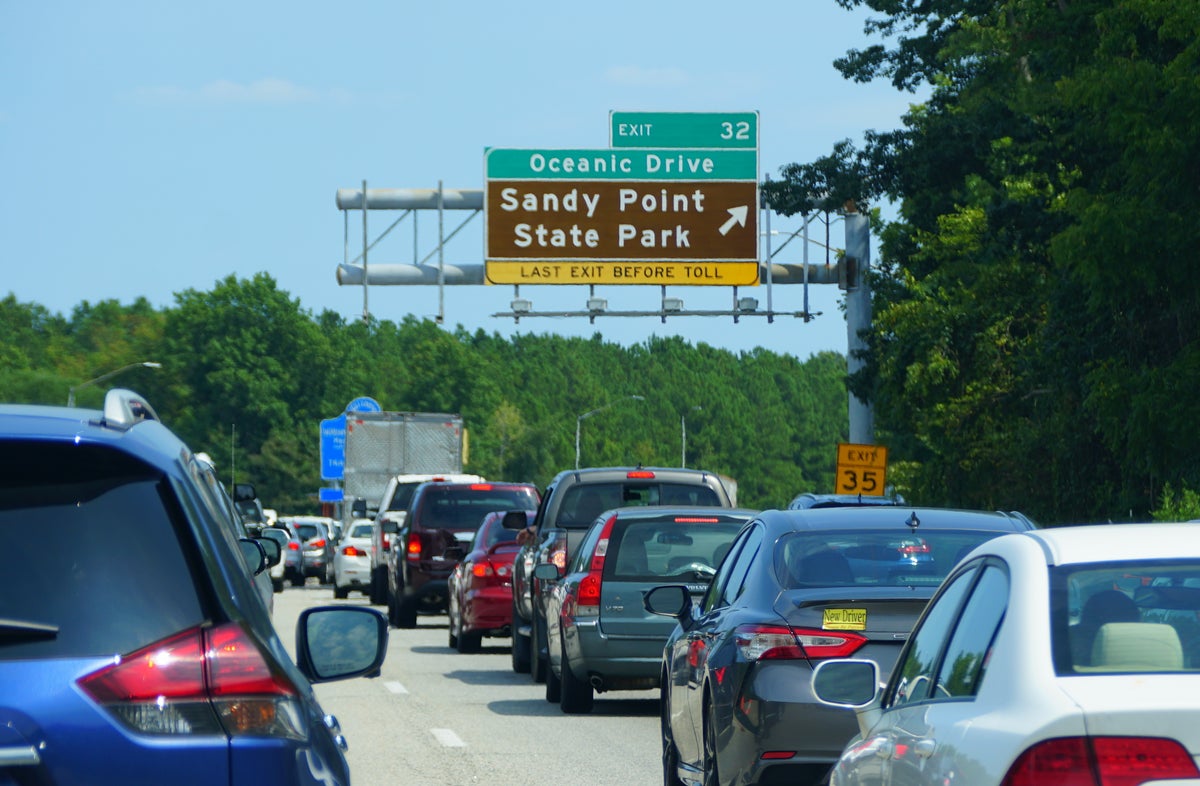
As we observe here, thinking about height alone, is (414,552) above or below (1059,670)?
below

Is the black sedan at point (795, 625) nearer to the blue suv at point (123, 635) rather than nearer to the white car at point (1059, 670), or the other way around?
the white car at point (1059, 670)

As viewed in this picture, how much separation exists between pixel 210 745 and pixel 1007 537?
7.53ft

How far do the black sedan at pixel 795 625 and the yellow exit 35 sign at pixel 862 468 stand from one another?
2505 centimetres

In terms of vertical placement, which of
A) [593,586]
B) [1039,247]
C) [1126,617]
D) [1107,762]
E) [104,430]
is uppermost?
[1039,247]

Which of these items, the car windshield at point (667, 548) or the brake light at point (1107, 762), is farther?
the car windshield at point (667, 548)

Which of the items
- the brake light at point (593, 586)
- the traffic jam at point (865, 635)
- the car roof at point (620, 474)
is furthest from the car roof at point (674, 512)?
the car roof at point (620, 474)

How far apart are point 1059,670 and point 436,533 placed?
2529 cm

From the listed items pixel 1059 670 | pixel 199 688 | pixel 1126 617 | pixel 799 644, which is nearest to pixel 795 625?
pixel 799 644

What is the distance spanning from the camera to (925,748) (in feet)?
16.4

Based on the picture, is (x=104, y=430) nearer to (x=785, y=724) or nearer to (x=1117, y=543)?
(x=1117, y=543)

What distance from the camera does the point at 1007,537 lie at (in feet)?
17.2

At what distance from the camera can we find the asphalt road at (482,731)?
12227 millimetres

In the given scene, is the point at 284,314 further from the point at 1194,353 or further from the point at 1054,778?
the point at 1054,778

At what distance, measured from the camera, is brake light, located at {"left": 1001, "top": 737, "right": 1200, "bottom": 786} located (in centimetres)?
402
